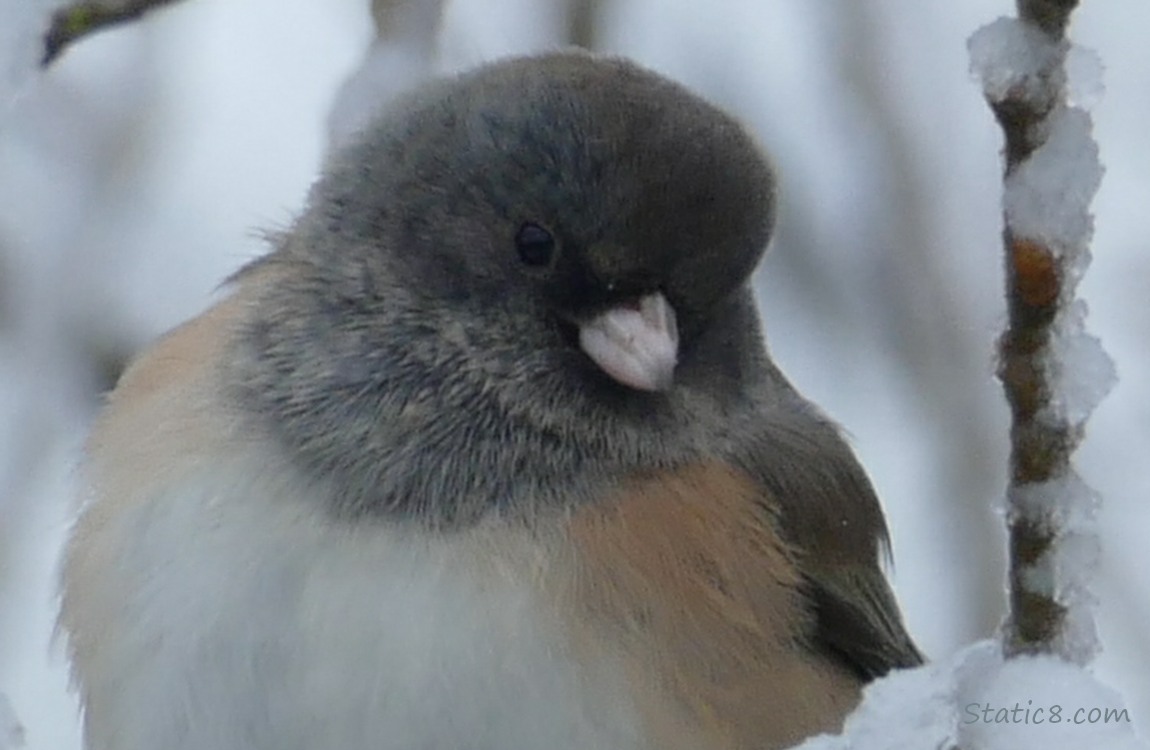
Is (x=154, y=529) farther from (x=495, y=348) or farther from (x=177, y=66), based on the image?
(x=177, y=66)

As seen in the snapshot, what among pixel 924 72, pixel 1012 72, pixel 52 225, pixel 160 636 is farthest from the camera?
pixel 924 72

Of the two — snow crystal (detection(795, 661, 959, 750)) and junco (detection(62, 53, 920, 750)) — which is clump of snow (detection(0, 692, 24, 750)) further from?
snow crystal (detection(795, 661, 959, 750))

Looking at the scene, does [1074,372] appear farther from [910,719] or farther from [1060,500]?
[910,719]

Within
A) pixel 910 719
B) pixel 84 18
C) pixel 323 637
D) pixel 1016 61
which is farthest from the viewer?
pixel 323 637

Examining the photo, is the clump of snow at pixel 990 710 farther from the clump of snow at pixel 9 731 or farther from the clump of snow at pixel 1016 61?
the clump of snow at pixel 9 731

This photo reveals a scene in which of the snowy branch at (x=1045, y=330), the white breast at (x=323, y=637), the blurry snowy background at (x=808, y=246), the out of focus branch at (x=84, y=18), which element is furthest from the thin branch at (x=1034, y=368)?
the blurry snowy background at (x=808, y=246)

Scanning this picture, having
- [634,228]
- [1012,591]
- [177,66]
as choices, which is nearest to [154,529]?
[634,228]

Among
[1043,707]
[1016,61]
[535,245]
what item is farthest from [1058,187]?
[535,245]

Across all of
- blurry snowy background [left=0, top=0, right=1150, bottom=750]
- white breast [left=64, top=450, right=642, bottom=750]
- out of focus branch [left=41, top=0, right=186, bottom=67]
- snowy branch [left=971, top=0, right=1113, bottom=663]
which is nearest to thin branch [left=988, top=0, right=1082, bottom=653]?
snowy branch [left=971, top=0, right=1113, bottom=663]
